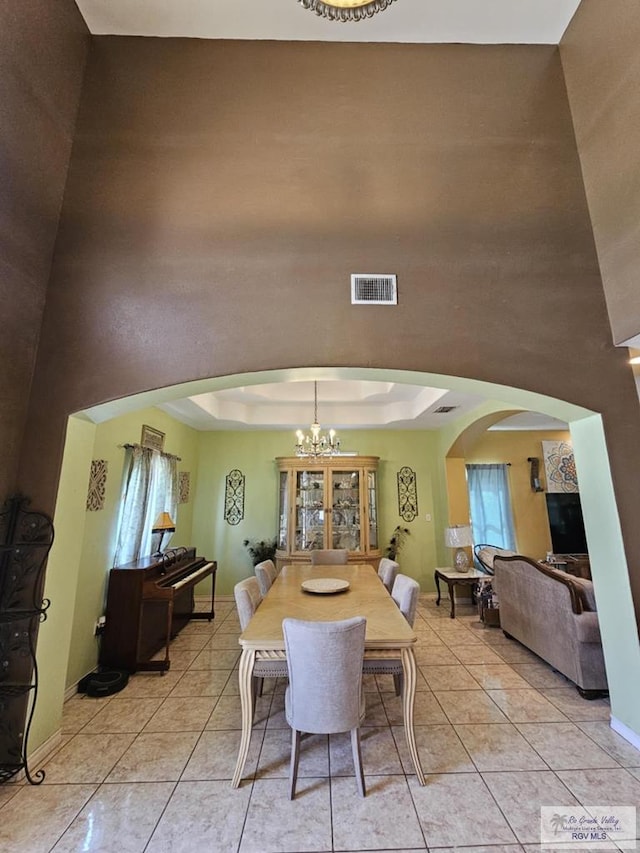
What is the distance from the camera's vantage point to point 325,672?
1.91 metres

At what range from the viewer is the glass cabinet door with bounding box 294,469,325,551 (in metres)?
5.70

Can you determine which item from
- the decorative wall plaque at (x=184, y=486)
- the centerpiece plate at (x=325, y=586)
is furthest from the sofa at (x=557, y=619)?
the decorative wall plaque at (x=184, y=486)

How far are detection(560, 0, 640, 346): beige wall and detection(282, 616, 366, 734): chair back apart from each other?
111 inches

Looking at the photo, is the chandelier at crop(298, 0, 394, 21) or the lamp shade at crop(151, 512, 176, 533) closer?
the chandelier at crop(298, 0, 394, 21)

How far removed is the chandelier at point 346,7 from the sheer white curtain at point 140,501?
3719 mm

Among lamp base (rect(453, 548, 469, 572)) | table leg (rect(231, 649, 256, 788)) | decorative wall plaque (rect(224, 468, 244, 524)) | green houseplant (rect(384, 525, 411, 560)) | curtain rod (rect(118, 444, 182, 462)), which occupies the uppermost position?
curtain rod (rect(118, 444, 182, 462))

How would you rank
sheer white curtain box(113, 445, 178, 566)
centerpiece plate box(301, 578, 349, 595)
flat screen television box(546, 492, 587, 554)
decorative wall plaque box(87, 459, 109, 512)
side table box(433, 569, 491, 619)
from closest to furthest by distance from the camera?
centerpiece plate box(301, 578, 349, 595)
decorative wall plaque box(87, 459, 109, 512)
sheer white curtain box(113, 445, 178, 566)
side table box(433, 569, 491, 619)
flat screen television box(546, 492, 587, 554)

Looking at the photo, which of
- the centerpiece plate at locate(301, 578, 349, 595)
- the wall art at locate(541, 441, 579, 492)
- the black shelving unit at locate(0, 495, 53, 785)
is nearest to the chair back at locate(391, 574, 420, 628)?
the centerpiece plate at locate(301, 578, 349, 595)

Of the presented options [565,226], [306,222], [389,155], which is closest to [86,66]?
[306,222]

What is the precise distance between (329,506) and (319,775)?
12.3ft

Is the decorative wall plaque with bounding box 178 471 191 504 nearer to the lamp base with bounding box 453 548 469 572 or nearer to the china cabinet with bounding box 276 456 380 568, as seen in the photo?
the china cabinet with bounding box 276 456 380 568

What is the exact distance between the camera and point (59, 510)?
2416mm

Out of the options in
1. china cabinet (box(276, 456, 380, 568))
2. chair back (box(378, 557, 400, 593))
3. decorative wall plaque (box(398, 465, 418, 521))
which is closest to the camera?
chair back (box(378, 557, 400, 593))

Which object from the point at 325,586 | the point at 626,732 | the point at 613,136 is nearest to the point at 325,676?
the point at 325,586
